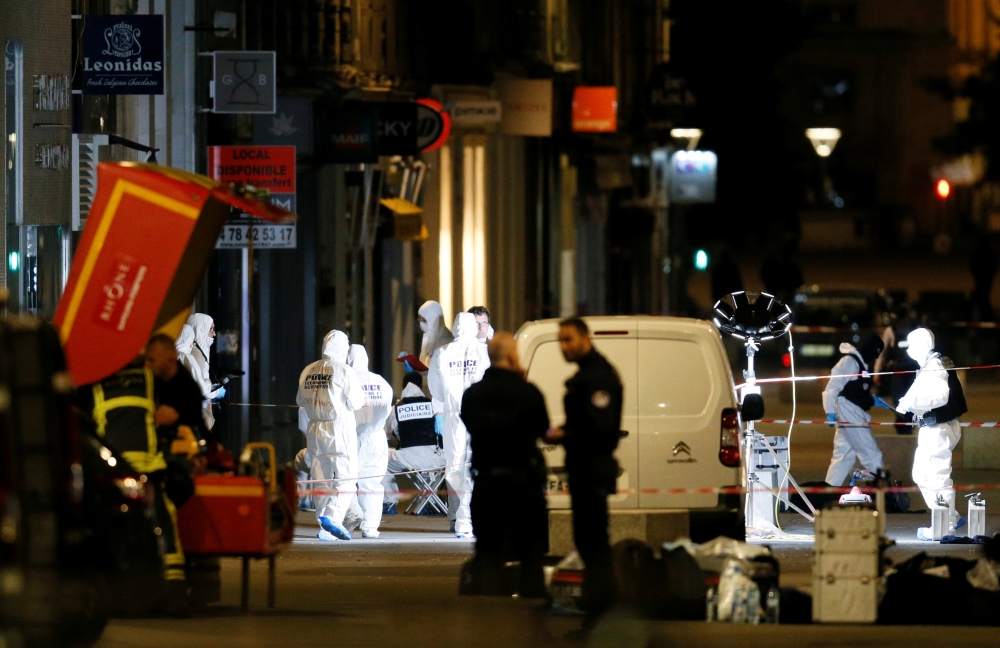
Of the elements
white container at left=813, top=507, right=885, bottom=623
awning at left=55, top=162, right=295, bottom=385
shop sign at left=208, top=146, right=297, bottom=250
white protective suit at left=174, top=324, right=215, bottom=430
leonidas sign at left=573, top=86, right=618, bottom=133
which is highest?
leonidas sign at left=573, top=86, right=618, bottom=133

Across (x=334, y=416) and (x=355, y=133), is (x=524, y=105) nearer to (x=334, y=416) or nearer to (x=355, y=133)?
(x=355, y=133)

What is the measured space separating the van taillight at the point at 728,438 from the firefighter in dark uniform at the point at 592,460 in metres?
2.47

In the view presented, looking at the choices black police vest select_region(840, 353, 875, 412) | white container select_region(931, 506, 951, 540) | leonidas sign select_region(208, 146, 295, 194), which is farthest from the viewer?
leonidas sign select_region(208, 146, 295, 194)

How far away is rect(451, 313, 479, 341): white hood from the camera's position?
16.8 m

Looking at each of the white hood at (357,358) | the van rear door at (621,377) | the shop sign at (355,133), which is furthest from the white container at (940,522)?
the shop sign at (355,133)

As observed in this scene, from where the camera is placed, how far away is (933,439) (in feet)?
51.5

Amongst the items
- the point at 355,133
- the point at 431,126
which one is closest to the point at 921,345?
the point at 355,133

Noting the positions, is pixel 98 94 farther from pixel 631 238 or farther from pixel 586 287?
pixel 631 238

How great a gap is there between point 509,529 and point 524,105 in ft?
71.2

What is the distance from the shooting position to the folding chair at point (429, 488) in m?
17.7

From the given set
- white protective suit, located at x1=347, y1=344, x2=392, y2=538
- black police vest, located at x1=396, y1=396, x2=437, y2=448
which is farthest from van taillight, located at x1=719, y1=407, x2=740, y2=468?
black police vest, located at x1=396, y1=396, x2=437, y2=448

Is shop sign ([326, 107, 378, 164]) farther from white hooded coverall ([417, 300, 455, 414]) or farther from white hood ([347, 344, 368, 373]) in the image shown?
white hood ([347, 344, 368, 373])

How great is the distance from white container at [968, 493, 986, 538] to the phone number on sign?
8895mm

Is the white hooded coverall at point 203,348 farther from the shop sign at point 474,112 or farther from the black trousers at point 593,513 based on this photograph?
the shop sign at point 474,112
